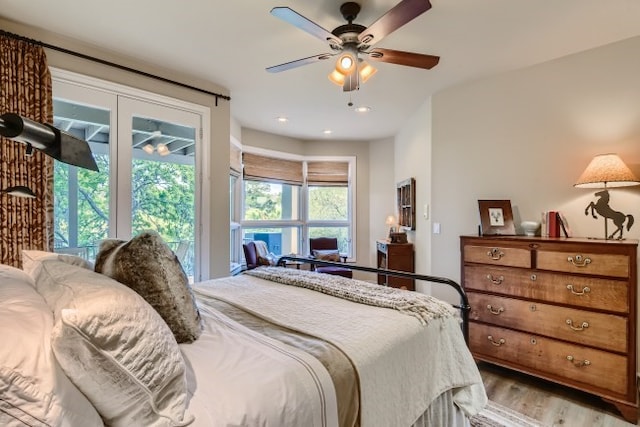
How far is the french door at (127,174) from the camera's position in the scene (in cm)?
254

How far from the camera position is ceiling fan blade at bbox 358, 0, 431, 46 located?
1.60 meters

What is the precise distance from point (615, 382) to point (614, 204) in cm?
126

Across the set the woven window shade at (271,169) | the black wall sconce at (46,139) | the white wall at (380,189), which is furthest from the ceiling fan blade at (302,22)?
the white wall at (380,189)

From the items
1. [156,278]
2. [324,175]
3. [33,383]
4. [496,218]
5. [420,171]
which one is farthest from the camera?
[324,175]

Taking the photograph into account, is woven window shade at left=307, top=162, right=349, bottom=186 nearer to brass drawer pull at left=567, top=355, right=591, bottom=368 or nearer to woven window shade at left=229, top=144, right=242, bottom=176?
woven window shade at left=229, top=144, right=242, bottom=176

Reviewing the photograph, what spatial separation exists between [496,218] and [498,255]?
475mm

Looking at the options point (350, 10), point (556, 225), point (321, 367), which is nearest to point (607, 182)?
point (556, 225)

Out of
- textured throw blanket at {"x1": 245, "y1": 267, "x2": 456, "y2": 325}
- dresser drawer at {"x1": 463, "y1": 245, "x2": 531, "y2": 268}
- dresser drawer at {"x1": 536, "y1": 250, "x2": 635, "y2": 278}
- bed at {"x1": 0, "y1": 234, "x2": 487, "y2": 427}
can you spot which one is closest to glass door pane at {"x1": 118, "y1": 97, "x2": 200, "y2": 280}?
textured throw blanket at {"x1": 245, "y1": 267, "x2": 456, "y2": 325}

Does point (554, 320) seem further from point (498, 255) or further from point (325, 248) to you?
point (325, 248)

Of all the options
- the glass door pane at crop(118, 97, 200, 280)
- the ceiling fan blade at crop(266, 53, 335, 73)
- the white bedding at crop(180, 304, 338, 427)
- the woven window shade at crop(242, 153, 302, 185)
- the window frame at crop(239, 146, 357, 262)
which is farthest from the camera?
the window frame at crop(239, 146, 357, 262)

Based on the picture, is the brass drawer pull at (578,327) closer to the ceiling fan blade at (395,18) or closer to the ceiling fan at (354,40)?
the ceiling fan at (354,40)

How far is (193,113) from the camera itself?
3.21m

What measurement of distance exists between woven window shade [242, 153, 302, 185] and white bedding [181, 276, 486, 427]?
3423mm

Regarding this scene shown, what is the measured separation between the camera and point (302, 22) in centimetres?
179
